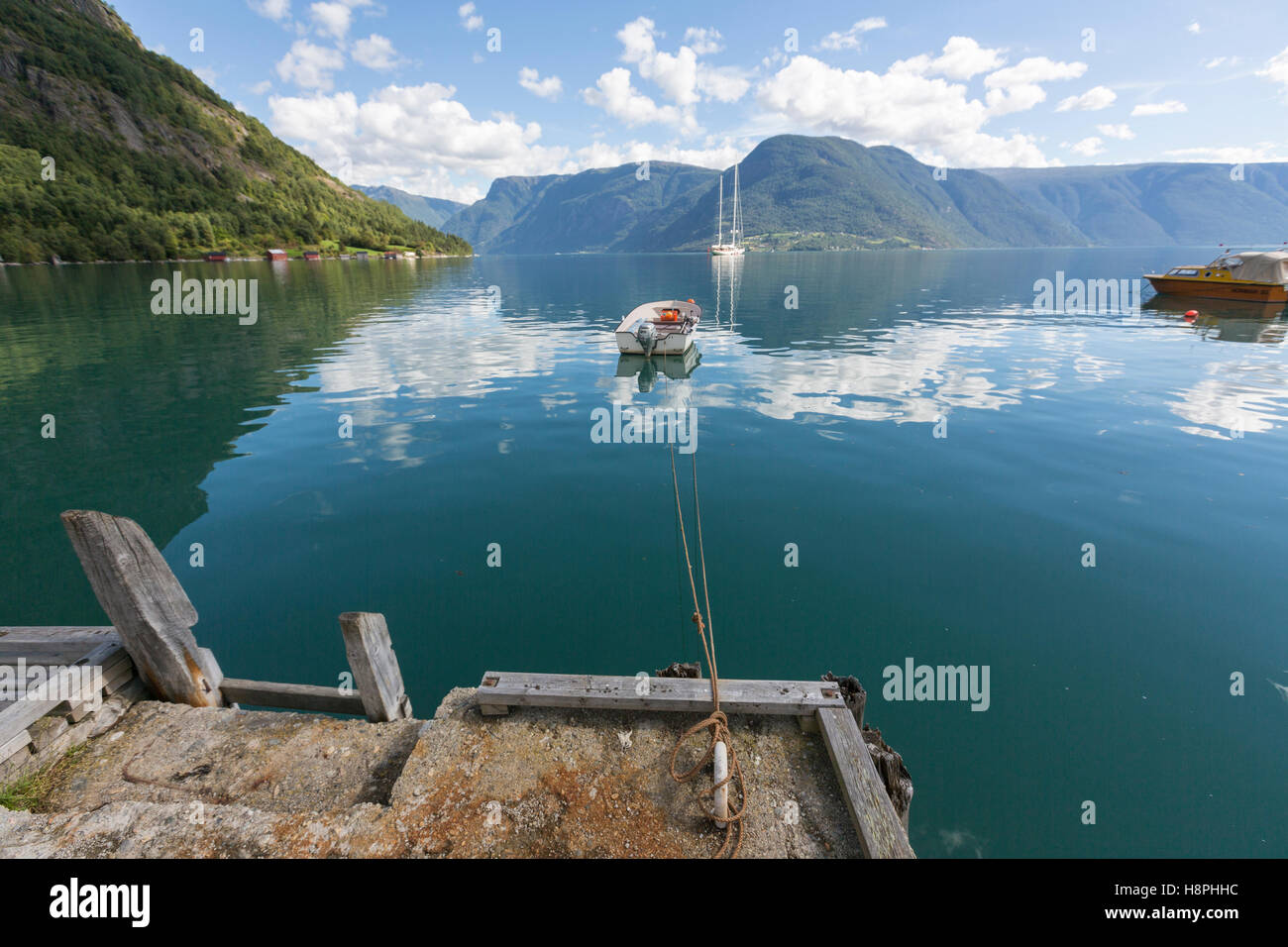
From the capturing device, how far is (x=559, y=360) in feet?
99.1

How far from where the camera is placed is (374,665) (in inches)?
234

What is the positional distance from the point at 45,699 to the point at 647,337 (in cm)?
2579

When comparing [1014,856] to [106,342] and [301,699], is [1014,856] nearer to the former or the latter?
[301,699]

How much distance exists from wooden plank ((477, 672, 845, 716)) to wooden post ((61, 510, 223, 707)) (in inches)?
141

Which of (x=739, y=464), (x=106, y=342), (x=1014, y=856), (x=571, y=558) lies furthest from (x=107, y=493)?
(x=106, y=342)

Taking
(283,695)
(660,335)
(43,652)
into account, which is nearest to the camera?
(43,652)

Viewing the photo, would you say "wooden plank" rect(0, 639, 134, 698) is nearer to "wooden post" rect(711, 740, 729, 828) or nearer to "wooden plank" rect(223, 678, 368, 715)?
"wooden plank" rect(223, 678, 368, 715)

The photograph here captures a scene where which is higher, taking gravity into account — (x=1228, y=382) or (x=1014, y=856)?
(x=1228, y=382)

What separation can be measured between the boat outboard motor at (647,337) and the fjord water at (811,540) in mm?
3178

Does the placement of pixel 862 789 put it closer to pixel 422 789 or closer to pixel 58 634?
pixel 422 789

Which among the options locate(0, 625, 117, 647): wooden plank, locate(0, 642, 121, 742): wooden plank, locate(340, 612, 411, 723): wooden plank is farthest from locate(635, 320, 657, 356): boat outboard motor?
locate(0, 642, 121, 742): wooden plank

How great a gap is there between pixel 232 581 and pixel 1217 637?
1688cm

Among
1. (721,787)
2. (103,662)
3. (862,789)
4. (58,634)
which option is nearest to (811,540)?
(862,789)
